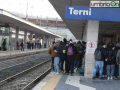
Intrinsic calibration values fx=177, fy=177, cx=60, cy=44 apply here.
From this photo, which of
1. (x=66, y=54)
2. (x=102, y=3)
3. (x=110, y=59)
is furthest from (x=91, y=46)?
(x=102, y=3)

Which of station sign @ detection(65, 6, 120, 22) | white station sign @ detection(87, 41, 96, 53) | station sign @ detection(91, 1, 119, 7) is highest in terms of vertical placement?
station sign @ detection(91, 1, 119, 7)

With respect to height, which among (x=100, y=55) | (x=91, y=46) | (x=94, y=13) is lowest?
(x=100, y=55)

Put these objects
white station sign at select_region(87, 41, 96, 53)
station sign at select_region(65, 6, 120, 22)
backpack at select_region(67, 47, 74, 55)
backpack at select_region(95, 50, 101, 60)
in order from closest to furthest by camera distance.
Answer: station sign at select_region(65, 6, 120, 22), backpack at select_region(95, 50, 101, 60), white station sign at select_region(87, 41, 96, 53), backpack at select_region(67, 47, 74, 55)

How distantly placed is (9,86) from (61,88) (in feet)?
7.75

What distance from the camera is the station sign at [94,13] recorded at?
7.20 meters

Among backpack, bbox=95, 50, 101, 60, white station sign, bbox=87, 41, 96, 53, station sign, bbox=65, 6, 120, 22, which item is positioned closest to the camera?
station sign, bbox=65, 6, 120, 22

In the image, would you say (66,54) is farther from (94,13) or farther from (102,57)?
(94,13)

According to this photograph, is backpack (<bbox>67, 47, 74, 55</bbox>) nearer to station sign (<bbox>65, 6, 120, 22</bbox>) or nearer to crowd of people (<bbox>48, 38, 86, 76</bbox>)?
crowd of people (<bbox>48, 38, 86, 76</bbox>)

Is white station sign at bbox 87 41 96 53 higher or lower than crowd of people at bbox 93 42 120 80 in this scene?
higher

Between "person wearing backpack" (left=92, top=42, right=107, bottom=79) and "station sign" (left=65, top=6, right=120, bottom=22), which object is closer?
"station sign" (left=65, top=6, right=120, bottom=22)

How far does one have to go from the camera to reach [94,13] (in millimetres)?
7281

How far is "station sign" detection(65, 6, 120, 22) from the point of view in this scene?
7.20 meters

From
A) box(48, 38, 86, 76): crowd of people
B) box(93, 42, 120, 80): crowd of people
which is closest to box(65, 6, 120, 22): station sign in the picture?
box(93, 42, 120, 80): crowd of people

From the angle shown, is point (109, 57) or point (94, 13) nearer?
point (94, 13)
